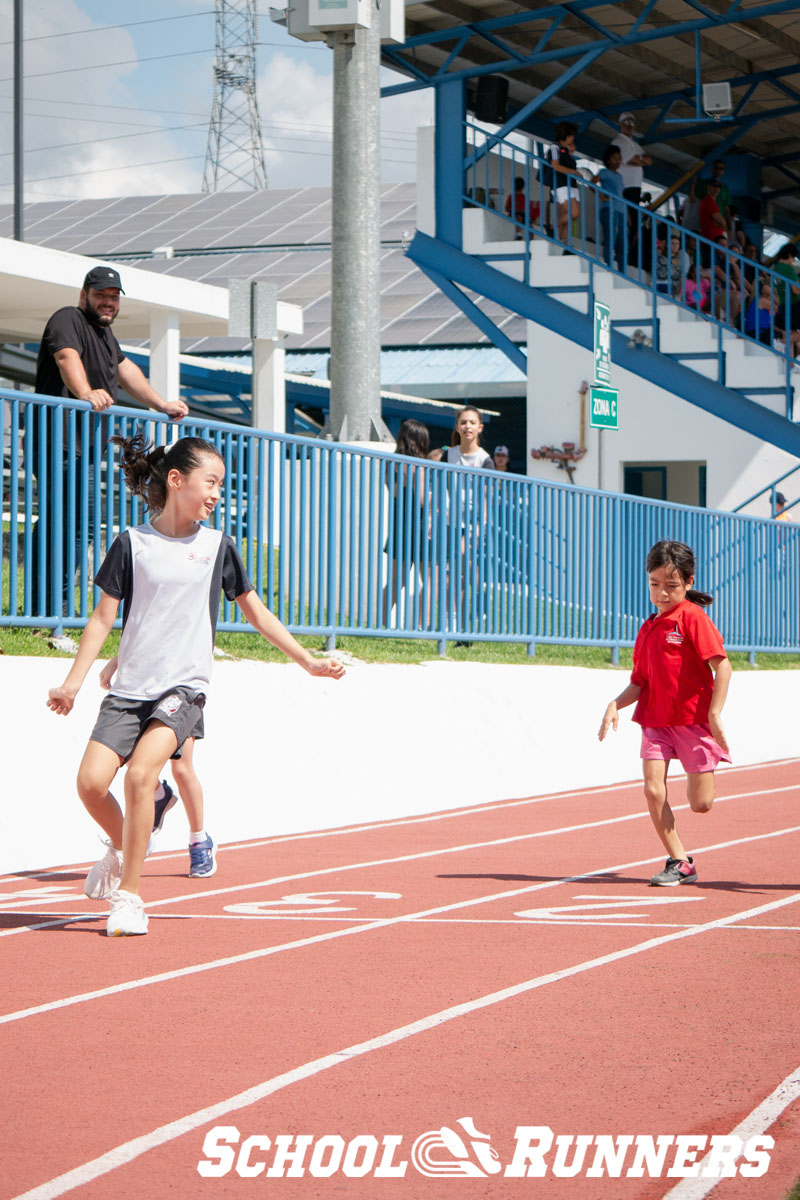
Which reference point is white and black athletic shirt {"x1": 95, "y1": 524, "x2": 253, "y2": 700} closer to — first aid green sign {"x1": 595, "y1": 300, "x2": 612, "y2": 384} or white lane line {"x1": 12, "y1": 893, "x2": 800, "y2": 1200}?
white lane line {"x1": 12, "y1": 893, "x2": 800, "y2": 1200}

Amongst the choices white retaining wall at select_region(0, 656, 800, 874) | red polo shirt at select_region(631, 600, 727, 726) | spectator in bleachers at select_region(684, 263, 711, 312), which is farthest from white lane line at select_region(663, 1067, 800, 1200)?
spectator in bleachers at select_region(684, 263, 711, 312)

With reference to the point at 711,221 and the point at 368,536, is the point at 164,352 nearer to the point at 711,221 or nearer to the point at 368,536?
the point at 711,221

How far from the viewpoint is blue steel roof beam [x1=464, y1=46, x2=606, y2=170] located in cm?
2258

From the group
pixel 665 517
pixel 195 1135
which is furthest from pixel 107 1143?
pixel 665 517

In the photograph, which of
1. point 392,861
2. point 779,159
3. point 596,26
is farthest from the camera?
point 779,159

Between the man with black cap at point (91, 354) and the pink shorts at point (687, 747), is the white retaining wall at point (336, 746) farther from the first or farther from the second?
the pink shorts at point (687, 747)

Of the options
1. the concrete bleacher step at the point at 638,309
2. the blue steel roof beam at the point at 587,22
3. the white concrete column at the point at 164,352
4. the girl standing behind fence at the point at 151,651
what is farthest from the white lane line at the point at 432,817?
the white concrete column at the point at 164,352

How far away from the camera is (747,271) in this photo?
24.5 metres

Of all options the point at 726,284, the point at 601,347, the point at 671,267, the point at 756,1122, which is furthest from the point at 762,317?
the point at 756,1122

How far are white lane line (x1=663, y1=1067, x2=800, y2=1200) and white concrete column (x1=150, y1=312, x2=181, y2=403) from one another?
2407cm

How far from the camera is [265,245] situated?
45844 millimetres

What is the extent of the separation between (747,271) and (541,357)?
30.0 feet

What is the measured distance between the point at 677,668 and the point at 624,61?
17318 mm

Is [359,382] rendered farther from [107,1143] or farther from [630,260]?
[630,260]
